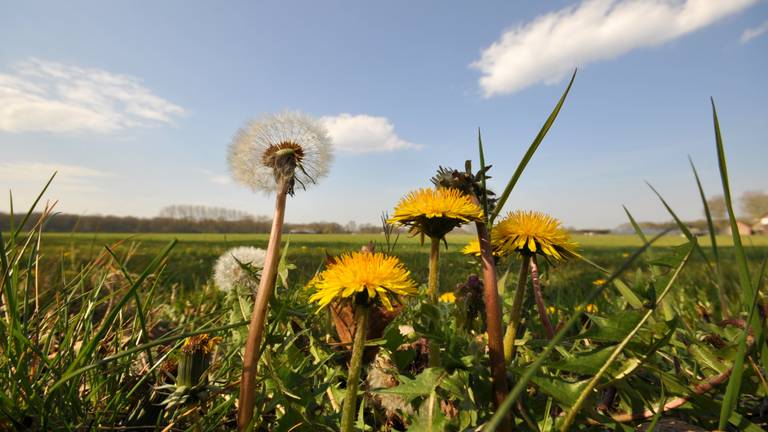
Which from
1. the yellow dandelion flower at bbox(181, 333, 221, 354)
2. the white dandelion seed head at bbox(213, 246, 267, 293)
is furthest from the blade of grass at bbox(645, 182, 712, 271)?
the white dandelion seed head at bbox(213, 246, 267, 293)

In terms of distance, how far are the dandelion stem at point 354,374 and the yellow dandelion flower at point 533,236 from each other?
0.39 metres

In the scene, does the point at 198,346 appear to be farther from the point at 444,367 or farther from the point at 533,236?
the point at 533,236

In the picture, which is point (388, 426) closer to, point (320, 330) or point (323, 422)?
point (323, 422)

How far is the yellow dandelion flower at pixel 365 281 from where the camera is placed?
81cm

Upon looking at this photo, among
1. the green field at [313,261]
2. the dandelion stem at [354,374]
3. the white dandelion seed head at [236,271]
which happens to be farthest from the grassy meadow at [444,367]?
the white dandelion seed head at [236,271]

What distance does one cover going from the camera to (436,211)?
0.95m

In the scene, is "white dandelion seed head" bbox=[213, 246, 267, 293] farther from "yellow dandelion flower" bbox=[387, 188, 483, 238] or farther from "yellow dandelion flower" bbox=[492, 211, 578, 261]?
"yellow dandelion flower" bbox=[492, 211, 578, 261]

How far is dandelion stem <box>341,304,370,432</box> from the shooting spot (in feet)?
2.54

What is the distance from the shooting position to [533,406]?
98cm

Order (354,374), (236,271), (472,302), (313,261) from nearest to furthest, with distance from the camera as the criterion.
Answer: (354,374)
(472,302)
(236,271)
(313,261)

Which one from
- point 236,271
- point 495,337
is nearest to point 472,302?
point 495,337

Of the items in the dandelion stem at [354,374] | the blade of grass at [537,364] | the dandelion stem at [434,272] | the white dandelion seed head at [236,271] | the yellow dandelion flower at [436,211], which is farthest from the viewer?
the white dandelion seed head at [236,271]

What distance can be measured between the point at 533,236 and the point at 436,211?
0.25m

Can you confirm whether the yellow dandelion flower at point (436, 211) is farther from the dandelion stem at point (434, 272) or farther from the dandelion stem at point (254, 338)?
the dandelion stem at point (254, 338)
